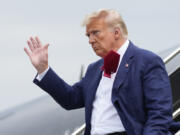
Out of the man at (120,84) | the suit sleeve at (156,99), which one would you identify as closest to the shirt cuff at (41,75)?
the man at (120,84)

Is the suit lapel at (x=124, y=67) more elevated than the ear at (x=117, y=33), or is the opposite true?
the ear at (x=117, y=33)

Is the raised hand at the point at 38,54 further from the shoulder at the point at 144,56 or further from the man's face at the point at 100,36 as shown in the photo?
the shoulder at the point at 144,56

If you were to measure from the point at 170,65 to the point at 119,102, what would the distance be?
3.16 metres

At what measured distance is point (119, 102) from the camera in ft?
10.8

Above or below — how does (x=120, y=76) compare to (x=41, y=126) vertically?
above

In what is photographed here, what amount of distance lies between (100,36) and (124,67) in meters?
0.27

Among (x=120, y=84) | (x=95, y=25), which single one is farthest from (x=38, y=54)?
(x=120, y=84)

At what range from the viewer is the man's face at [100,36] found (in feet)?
10.9

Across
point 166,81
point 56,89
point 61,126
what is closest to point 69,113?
point 61,126

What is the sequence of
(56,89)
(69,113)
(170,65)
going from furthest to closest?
(69,113) < (170,65) < (56,89)

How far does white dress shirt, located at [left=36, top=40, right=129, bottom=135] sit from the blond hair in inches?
5.1

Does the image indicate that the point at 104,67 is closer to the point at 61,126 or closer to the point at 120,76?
the point at 120,76

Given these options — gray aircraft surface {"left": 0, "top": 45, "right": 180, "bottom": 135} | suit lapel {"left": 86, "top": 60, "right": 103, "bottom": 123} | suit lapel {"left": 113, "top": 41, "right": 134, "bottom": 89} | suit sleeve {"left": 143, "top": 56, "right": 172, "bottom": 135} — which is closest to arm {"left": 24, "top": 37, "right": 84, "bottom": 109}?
suit lapel {"left": 86, "top": 60, "right": 103, "bottom": 123}

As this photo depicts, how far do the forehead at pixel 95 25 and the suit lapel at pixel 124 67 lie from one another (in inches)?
10.0
